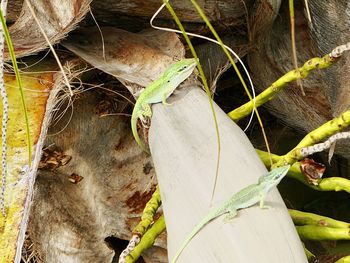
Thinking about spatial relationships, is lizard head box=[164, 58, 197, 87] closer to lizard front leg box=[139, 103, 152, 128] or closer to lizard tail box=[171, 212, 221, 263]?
lizard front leg box=[139, 103, 152, 128]

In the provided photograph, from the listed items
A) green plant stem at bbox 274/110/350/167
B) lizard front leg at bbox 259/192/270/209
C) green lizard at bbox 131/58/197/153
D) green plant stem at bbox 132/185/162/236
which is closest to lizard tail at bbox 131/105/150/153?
green lizard at bbox 131/58/197/153

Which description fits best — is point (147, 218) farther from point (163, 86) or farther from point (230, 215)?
point (230, 215)

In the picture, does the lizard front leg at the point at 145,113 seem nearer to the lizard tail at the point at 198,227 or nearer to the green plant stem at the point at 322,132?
the green plant stem at the point at 322,132

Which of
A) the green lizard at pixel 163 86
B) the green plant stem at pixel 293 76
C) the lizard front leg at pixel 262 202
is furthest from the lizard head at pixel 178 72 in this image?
the lizard front leg at pixel 262 202

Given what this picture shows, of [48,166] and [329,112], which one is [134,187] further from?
[329,112]

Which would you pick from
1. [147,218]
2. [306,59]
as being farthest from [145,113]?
[306,59]

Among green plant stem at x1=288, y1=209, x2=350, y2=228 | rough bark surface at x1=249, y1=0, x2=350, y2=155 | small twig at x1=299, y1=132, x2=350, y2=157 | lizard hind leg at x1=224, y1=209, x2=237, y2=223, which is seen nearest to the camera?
lizard hind leg at x1=224, y1=209, x2=237, y2=223
